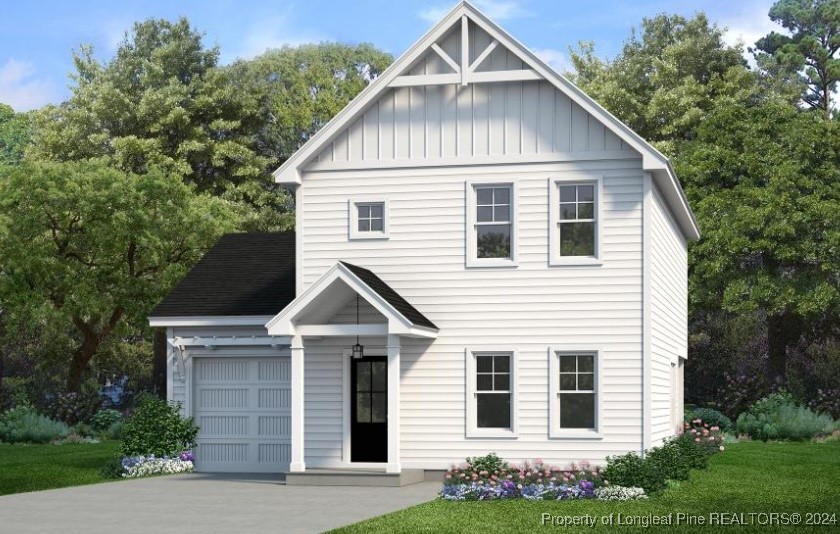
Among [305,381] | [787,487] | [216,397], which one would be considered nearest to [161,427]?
[216,397]

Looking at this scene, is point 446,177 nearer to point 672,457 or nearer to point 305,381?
point 305,381

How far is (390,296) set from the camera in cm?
2291

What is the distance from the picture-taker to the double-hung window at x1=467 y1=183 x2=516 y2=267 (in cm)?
2384

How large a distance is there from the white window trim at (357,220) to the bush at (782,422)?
1640 cm

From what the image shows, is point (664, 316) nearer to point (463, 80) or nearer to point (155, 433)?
point (463, 80)

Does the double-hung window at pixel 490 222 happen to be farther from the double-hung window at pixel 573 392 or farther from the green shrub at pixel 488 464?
the green shrub at pixel 488 464

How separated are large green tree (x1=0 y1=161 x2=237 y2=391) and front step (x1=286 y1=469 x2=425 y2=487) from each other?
1550 centimetres

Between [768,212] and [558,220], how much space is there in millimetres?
17016

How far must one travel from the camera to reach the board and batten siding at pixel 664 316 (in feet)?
78.2

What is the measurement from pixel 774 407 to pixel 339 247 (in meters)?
17.9

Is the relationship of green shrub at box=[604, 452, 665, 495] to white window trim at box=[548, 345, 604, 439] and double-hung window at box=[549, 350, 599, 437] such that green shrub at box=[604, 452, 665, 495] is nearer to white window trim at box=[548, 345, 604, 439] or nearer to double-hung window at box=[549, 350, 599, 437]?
white window trim at box=[548, 345, 604, 439]

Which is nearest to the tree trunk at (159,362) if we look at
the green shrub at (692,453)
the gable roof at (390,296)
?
the gable roof at (390,296)

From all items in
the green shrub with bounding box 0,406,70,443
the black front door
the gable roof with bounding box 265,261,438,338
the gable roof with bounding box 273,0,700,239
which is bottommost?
the green shrub with bounding box 0,406,70,443

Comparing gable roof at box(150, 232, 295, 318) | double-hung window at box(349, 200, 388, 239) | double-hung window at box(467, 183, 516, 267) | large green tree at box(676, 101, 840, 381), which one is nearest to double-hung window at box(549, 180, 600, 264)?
double-hung window at box(467, 183, 516, 267)
